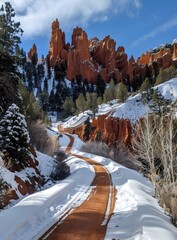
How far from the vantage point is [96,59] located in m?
171

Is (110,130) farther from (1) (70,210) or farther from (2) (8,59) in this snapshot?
(1) (70,210)

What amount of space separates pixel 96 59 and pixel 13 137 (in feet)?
513

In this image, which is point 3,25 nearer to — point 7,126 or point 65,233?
point 7,126

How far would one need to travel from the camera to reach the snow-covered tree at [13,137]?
18.2 meters

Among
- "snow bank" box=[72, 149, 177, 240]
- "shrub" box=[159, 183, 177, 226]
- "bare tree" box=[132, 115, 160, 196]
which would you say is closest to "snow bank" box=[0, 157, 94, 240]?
"snow bank" box=[72, 149, 177, 240]

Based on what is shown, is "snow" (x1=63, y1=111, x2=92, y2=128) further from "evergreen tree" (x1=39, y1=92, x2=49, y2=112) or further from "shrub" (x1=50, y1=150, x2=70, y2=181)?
"shrub" (x1=50, y1=150, x2=70, y2=181)

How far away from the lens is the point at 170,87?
90.2m

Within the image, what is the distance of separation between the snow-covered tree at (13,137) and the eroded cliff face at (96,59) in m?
133

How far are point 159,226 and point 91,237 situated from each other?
1856mm

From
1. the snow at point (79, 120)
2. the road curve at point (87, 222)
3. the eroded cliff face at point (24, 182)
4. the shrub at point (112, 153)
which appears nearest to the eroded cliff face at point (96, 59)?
the snow at point (79, 120)

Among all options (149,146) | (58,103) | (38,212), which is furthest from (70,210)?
(58,103)

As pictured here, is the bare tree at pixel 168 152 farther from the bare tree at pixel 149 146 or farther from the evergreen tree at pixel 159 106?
the evergreen tree at pixel 159 106

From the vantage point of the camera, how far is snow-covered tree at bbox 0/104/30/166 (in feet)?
59.8

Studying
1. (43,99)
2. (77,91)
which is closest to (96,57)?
(77,91)
